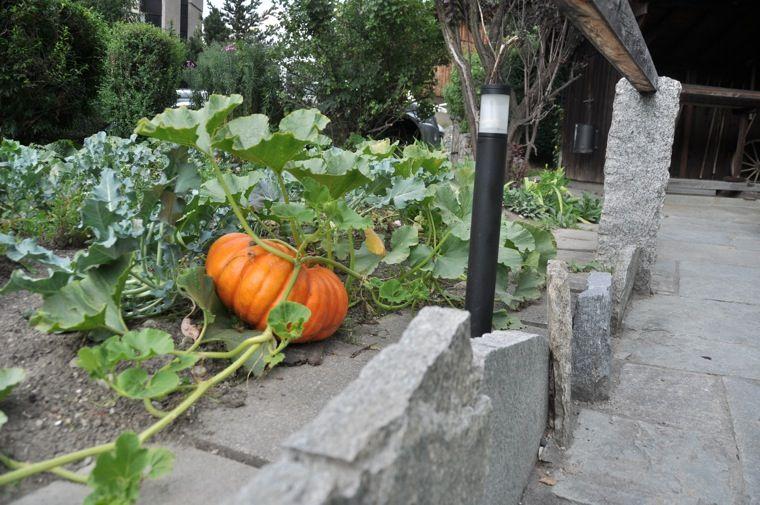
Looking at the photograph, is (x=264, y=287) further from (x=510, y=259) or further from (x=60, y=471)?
(x=510, y=259)

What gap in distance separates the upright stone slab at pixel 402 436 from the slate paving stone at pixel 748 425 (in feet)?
3.81

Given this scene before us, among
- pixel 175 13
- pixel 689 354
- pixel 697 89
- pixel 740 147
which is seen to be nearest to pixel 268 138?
pixel 689 354

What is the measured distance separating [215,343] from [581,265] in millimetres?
2571

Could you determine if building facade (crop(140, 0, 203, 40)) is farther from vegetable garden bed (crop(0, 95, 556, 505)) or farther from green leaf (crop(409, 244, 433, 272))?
green leaf (crop(409, 244, 433, 272))

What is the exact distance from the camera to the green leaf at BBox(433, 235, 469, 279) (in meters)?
2.32

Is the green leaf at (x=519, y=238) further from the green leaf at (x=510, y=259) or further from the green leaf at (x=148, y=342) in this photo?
the green leaf at (x=148, y=342)

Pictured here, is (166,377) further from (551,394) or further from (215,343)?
(551,394)

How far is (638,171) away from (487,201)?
7.73ft

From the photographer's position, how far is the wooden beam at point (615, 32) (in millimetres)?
1875

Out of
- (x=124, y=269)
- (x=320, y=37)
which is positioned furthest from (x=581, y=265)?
(x=320, y=37)

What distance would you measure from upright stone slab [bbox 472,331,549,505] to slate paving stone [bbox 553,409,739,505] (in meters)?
0.16

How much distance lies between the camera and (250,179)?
7.17 feet

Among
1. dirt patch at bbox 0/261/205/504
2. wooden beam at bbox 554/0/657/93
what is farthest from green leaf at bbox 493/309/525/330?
dirt patch at bbox 0/261/205/504

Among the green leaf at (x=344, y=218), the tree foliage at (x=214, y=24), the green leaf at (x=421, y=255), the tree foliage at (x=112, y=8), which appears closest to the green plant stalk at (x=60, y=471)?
the green leaf at (x=344, y=218)
